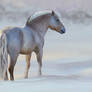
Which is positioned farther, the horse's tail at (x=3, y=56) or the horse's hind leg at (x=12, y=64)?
the horse's hind leg at (x=12, y=64)

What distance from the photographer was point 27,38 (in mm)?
6793

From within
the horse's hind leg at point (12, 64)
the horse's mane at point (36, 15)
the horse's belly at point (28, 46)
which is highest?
the horse's mane at point (36, 15)

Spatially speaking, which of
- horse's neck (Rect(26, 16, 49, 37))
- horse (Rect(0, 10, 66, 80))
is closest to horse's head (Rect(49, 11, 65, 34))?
horse (Rect(0, 10, 66, 80))

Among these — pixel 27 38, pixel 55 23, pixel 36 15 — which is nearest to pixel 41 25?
pixel 36 15

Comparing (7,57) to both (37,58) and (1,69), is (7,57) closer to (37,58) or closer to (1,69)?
(1,69)

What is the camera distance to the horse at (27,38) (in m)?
6.29

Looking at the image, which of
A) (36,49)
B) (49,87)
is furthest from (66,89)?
(36,49)

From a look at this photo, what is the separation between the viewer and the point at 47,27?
7.58 m

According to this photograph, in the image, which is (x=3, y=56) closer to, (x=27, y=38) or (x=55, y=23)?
(x=27, y=38)

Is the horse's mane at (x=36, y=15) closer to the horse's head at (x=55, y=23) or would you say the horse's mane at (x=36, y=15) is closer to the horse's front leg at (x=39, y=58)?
the horse's head at (x=55, y=23)

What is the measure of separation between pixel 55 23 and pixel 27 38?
3.69 ft

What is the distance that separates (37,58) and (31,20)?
1.00 meters

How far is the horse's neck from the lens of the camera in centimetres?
727

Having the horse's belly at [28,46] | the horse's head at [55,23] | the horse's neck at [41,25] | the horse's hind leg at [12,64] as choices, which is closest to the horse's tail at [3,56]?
the horse's hind leg at [12,64]
